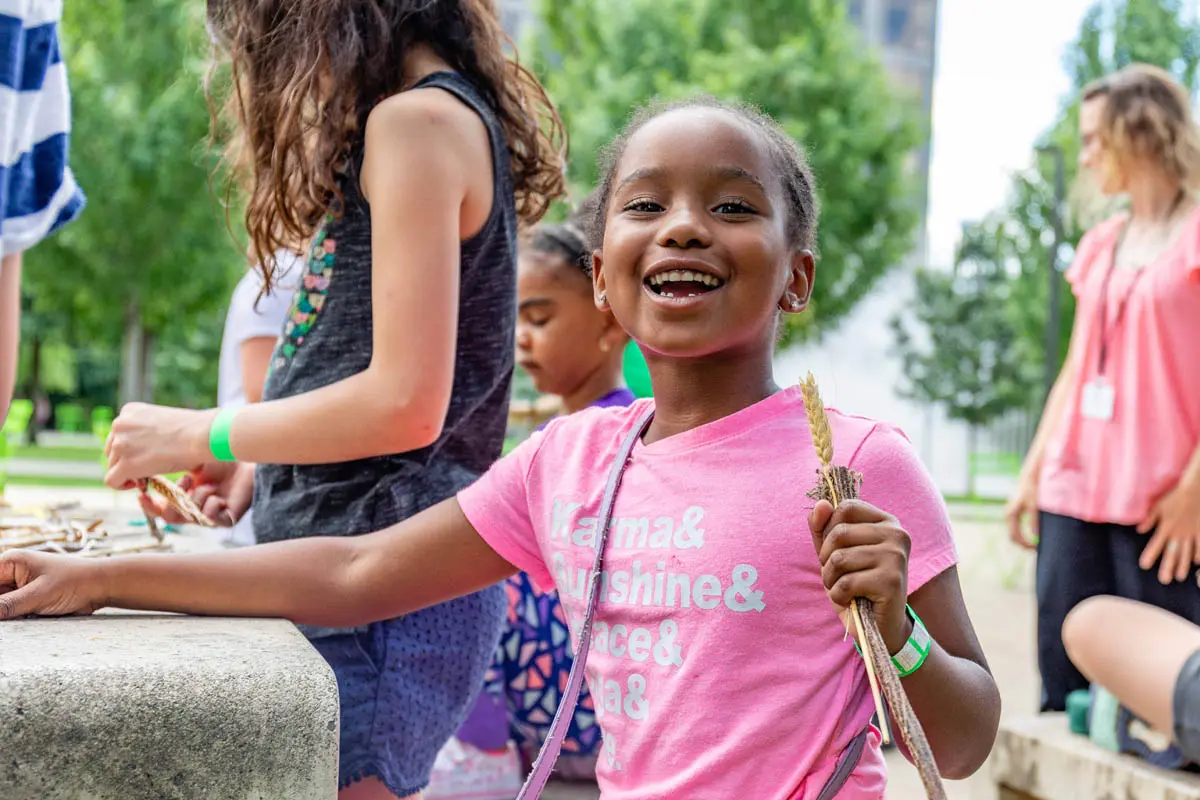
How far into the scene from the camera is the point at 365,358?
6.47 ft

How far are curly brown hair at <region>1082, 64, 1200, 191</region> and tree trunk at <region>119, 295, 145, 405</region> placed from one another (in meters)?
18.8

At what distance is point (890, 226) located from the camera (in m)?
23.1

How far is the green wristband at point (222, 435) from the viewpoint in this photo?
6.30 feet

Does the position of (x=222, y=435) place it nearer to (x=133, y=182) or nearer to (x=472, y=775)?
(x=472, y=775)

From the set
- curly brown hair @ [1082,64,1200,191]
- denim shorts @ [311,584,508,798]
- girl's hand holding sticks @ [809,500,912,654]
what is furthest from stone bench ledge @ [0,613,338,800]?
curly brown hair @ [1082,64,1200,191]

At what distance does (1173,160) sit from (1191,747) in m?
2.06

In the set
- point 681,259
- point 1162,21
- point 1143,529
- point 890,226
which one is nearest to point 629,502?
point 681,259

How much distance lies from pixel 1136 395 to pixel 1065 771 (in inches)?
48.6

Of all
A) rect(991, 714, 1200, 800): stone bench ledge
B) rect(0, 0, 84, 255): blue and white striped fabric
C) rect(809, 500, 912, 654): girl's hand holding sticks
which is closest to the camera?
rect(809, 500, 912, 654): girl's hand holding sticks

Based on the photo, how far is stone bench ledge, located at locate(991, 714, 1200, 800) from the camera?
317 centimetres

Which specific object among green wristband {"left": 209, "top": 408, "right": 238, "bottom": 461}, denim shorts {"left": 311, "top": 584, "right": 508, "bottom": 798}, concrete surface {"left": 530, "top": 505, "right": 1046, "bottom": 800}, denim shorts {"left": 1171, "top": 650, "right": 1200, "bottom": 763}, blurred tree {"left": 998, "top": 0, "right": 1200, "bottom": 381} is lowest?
concrete surface {"left": 530, "top": 505, "right": 1046, "bottom": 800}

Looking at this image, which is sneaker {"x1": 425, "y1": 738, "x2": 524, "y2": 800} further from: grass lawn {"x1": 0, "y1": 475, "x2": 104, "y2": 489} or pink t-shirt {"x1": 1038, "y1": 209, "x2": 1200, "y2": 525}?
grass lawn {"x1": 0, "y1": 475, "x2": 104, "y2": 489}

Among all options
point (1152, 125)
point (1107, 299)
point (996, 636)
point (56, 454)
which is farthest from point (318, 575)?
point (56, 454)

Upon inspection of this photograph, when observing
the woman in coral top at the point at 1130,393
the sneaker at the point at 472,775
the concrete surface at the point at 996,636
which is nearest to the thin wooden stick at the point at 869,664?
the concrete surface at the point at 996,636
